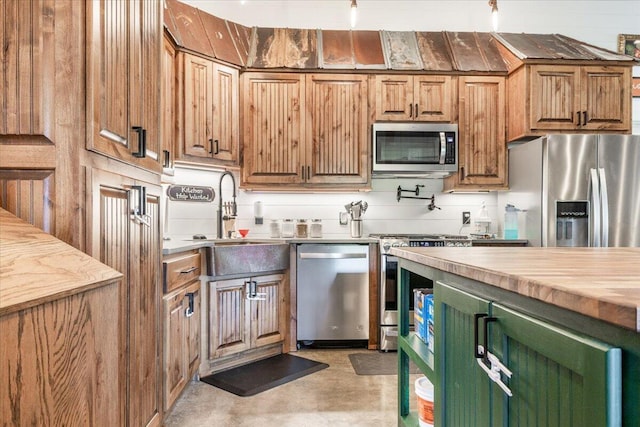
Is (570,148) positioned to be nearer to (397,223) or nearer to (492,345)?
(397,223)

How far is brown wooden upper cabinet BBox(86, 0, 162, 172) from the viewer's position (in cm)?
122

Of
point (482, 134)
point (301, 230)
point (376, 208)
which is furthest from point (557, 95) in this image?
point (301, 230)

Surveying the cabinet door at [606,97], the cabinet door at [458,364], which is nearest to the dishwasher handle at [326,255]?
the cabinet door at [458,364]

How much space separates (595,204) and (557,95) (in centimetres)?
101

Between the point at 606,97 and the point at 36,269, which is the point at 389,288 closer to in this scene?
the point at 606,97

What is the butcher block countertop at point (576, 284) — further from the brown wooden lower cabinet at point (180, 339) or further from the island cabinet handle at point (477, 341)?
the brown wooden lower cabinet at point (180, 339)

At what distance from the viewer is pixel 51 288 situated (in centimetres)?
84

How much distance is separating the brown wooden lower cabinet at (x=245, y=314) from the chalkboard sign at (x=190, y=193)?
3.41 ft

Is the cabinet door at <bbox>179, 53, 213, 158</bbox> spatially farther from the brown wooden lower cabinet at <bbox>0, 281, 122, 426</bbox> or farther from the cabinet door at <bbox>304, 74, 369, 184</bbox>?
the brown wooden lower cabinet at <bbox>0, 281, 122, 426</bbox>

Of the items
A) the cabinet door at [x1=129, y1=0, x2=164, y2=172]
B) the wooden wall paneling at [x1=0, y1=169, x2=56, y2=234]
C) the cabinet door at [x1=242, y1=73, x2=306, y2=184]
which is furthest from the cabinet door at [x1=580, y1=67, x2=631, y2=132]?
the wooden wall paneling at [x1=0, y1=169, x2=56, y2=234]

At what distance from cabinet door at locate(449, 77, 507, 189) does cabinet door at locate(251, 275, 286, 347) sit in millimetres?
1856

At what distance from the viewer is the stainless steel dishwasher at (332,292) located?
10.9 ft

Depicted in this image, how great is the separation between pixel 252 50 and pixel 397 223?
2.09 meters

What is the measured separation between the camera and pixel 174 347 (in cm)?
220
